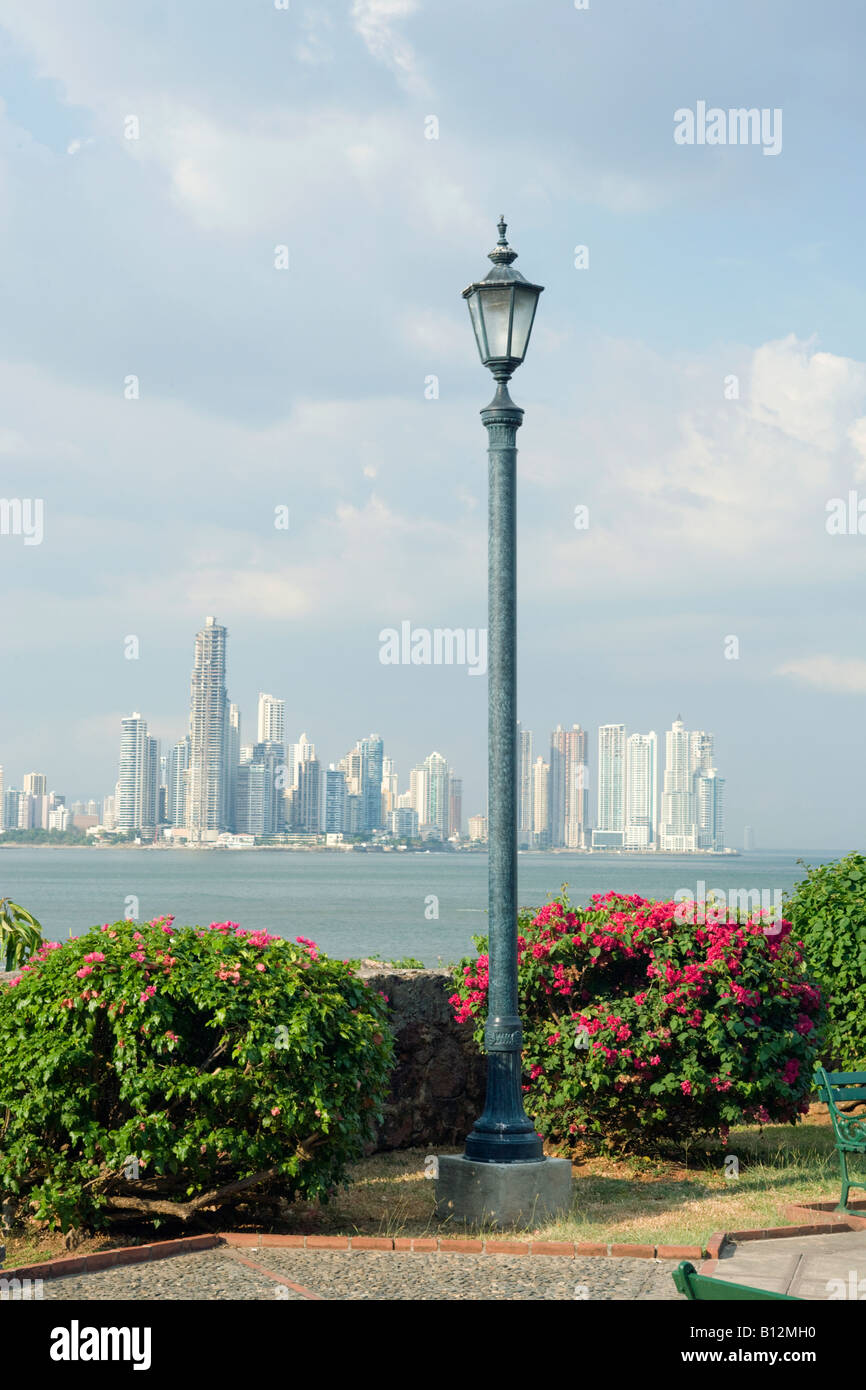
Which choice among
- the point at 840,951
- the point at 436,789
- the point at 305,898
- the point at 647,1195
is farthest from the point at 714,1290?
the point at 436,789

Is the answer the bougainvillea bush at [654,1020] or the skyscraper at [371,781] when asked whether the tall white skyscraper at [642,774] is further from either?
the bougainvillea bush at [654,1020]

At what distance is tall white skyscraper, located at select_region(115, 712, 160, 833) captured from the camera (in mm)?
175500

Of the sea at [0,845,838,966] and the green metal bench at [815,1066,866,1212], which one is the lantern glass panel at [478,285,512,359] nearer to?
the green metal bench at [815,1066,866,1212]

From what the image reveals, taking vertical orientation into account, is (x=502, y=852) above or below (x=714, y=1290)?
above

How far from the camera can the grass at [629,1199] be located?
23.7ft

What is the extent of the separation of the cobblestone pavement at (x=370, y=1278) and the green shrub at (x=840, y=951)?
15.8ft

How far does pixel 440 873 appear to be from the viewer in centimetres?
17112

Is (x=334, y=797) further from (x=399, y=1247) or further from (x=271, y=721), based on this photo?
(x=399, y=1247)

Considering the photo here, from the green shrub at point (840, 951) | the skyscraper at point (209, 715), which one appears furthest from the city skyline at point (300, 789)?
the green shrub at point (840, 951)

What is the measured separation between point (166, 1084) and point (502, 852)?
2.33 m

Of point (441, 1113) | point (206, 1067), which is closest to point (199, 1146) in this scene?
point (206, 1067)

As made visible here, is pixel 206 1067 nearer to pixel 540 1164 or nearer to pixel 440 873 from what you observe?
pixel 540 1164

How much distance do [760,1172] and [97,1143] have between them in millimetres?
4626

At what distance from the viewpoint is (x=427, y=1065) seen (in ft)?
32.3
